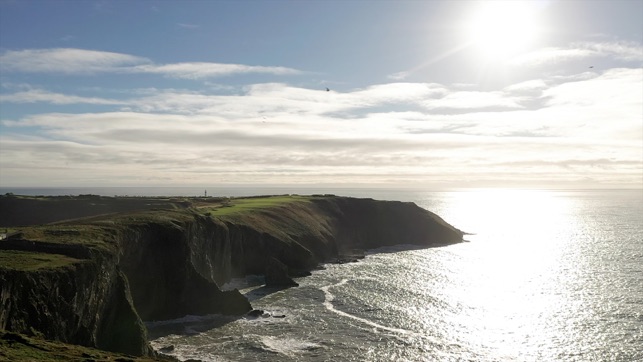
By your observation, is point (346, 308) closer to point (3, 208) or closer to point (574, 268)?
point (574, 268)

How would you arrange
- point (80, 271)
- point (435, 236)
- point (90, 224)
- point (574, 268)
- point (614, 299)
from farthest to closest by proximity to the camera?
point (435, 236), point (574, 268), point (614, 299), point (90, 224), point (80, 271)

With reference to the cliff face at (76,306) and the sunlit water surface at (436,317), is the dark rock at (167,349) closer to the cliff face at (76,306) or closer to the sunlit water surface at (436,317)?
the sunlit water surface at (436,317)

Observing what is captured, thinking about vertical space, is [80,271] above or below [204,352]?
above

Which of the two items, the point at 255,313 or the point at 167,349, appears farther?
the point at 255,313

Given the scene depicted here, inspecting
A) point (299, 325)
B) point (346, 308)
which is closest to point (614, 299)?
point (346, 308)

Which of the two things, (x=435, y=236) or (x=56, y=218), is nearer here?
(x=56, y=218)

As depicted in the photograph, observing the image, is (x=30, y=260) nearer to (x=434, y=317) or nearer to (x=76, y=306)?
(x=76, y=306)

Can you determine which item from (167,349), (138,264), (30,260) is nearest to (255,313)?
(167,349)

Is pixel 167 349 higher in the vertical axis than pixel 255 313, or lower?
lower
